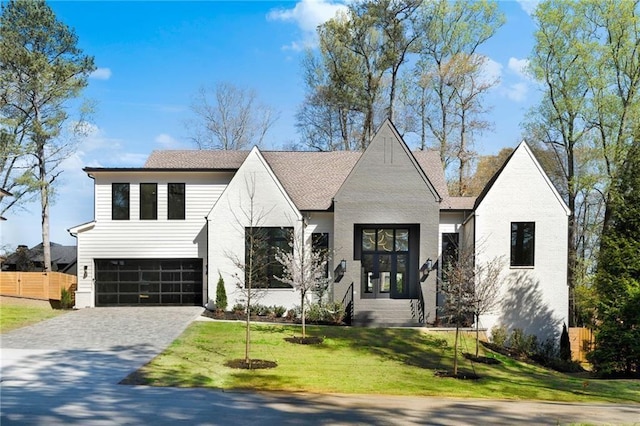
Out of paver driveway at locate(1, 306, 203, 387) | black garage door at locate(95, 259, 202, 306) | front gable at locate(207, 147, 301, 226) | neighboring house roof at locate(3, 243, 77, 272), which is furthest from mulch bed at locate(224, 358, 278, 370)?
neighboring house roof at locate(3, 243, 77, 272)

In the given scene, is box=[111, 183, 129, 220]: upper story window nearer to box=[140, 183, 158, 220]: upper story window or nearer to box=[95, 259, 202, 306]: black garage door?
box=[140, 183, 158, 220]: upper story window

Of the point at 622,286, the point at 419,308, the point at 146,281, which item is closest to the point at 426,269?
the point at 419,308

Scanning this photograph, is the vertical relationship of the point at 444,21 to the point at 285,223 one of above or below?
above

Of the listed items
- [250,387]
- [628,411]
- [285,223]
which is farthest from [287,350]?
[628,411]

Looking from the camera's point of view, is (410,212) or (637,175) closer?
(637,175)

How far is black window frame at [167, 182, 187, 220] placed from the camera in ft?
78.6

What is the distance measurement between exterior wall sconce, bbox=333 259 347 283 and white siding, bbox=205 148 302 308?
2033 millimetres

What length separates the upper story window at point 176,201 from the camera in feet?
78.6

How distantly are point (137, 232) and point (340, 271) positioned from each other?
32.2ft

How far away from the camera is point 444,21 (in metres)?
34.9

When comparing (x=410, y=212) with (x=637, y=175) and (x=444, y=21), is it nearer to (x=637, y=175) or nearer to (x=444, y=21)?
(x=637, y=175)

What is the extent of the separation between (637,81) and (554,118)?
437cm

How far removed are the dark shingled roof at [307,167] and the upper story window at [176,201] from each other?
1.02 meters

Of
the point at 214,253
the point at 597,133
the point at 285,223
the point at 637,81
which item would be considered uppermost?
the point at 637,81
